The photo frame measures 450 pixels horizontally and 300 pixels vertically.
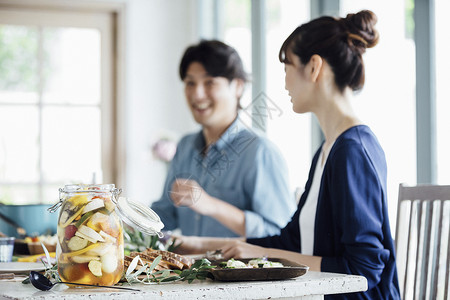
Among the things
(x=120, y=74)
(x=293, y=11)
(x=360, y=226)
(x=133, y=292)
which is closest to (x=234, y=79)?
(x=293, y=11)

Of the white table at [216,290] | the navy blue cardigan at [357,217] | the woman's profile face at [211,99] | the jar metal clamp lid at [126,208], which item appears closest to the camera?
the white table at [216,290]

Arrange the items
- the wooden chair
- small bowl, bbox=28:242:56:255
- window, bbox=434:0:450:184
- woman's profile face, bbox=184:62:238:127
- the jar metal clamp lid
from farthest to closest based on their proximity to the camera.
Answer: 1. woman's profile face, bbox=184:62:238:127
2. window, bbox=434:0:450:184
3. small bowl, bbox=28:242:56:255
4. the wooden chair
5. the jar metal clamp lid

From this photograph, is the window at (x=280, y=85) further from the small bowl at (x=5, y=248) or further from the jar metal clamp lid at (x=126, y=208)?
the jar metal clamp lid at (x=126, y=208)

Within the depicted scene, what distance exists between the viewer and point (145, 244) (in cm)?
185

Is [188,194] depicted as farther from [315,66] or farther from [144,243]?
[315,66]

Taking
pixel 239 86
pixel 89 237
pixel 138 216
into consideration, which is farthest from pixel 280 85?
pixel 89 237

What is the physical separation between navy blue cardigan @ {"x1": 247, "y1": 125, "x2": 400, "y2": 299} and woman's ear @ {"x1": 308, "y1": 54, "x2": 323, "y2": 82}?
19cm

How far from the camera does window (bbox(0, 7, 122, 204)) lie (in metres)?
4.84

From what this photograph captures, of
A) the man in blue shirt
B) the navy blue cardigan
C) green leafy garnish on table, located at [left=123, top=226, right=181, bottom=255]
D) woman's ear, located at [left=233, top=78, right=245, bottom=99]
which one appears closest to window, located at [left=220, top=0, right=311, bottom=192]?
woman's ear, located at [left=233, top=78, right=245, bottom=99]

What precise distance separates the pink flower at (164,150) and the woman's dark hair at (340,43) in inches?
121

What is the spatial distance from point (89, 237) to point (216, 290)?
22 centimetres

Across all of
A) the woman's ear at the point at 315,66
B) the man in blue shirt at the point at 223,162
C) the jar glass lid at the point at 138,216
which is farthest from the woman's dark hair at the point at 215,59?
the jar glass lid at the point at 138,216

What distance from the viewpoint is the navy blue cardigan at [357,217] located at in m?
1.48

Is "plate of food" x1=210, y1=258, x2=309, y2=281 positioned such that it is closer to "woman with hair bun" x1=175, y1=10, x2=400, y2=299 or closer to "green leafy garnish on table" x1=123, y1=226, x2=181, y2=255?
"woman with hair bun" x1=175, y1=10, x2=400, y2=299
